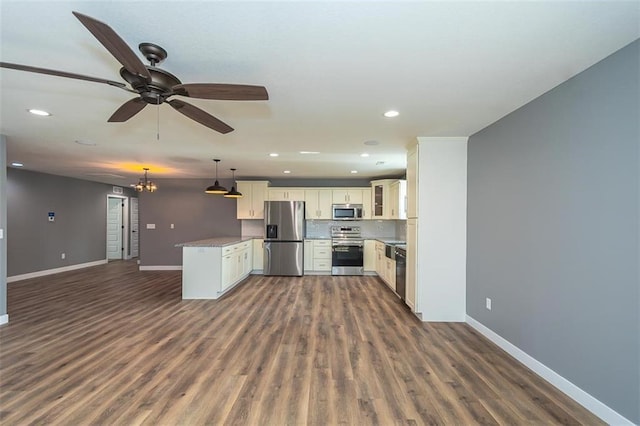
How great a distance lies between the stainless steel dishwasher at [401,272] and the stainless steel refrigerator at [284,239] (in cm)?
259

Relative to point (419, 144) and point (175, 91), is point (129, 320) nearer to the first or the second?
point (175, 91)

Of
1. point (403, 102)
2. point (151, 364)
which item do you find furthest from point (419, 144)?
point (151, 364)

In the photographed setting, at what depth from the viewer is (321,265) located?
7.02 metres

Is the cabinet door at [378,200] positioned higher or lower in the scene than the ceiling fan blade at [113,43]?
lower

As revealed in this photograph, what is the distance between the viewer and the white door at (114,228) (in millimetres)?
8931

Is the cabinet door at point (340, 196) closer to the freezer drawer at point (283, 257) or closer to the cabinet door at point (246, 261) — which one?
the freezer drawer at point (283, 257)

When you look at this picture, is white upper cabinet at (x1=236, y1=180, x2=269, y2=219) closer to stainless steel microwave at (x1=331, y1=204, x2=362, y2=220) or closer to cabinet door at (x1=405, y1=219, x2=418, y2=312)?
stainless steel microwave at (x1=331, y1=204, x2=362, y2=220)

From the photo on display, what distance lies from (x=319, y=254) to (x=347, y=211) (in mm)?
1260

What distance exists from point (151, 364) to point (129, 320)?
4.97 ft

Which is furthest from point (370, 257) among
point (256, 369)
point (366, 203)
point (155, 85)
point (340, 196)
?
point (155, 85)

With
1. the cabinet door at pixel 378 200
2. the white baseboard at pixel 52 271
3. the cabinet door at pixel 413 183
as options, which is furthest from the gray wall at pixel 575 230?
the white baseboard at pixel 52 271

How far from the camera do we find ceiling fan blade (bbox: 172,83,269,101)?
172 cm

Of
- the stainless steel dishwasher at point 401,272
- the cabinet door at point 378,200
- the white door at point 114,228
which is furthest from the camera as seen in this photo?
the white door at point 114,228

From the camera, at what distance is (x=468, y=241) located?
3.83 metres
